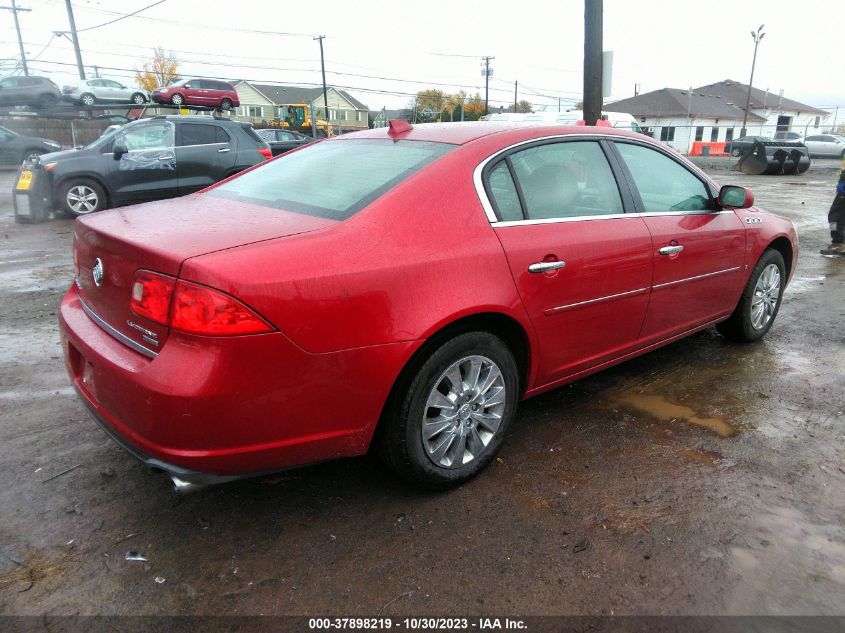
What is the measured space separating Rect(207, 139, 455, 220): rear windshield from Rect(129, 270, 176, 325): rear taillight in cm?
69

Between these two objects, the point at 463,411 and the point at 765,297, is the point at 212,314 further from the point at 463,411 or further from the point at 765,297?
the point at 765,297

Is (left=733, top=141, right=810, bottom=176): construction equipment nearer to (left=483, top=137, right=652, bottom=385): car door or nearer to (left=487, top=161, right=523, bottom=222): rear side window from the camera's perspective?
(left=483, top=137, right=652, bottom=385): car door

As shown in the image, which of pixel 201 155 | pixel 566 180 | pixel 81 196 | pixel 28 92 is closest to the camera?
pixel 566 180

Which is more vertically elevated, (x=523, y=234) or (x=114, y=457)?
(x=523, y=234)

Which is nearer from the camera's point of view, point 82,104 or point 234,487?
point 234,487

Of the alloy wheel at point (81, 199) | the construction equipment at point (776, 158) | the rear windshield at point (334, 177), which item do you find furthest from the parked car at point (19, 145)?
the construction equipment at point (776, 158)

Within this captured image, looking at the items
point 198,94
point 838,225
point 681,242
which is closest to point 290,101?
point 198,94

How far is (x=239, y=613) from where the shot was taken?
2053 millimetres

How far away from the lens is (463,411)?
2.65m

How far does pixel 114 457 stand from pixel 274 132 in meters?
20.1

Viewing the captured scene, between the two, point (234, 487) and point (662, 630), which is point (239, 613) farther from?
point (662, 630)

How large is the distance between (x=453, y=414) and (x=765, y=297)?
3.19 metres

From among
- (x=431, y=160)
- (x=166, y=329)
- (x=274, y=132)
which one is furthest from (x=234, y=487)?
(x=274, y=132)

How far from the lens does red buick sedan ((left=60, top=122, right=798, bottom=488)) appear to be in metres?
2.05
